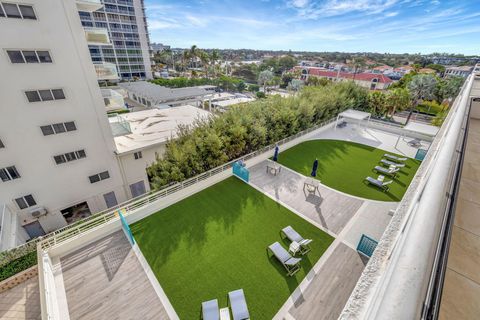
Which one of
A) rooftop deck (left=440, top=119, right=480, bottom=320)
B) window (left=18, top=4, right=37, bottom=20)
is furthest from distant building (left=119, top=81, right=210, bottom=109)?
rooftop deck (left=440, top=119, right=480, bottom=320)

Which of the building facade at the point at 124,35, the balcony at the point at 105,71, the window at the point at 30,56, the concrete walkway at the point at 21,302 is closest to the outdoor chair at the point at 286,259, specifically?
the concrete walkway at the point at 21,302

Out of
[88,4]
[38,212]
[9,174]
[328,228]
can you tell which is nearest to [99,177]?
[38,212]

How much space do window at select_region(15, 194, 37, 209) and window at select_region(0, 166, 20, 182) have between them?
1.43 meters

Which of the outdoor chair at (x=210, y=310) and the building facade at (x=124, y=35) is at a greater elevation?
the building facade at (x=124, y=35)

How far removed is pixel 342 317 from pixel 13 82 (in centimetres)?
1582

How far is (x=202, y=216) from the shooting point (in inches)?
428

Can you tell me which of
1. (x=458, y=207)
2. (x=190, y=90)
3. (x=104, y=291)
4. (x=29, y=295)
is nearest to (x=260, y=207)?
(x=104, y=291)

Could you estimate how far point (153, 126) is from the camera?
18.8 m

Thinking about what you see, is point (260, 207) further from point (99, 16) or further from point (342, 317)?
point (99, 16)

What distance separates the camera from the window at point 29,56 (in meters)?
9.78

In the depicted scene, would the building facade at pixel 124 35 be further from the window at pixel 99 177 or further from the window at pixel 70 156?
the window at pixel 99 177

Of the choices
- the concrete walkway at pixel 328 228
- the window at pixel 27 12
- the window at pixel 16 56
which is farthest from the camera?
the window at pixel 16 56

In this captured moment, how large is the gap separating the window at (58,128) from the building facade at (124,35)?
46192 millimetres

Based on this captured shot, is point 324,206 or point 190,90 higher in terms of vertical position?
point 190,90
